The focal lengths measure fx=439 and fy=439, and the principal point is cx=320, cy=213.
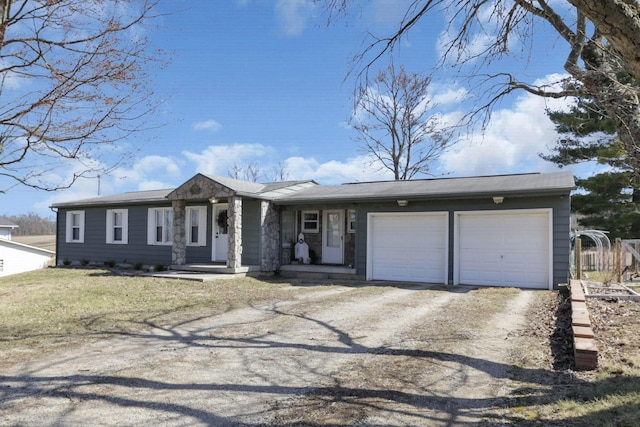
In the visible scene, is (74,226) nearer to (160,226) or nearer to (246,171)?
(160,226)

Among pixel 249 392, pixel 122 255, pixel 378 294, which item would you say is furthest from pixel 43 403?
pixel 122 255

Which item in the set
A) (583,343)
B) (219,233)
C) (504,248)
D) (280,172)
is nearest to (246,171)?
(280,172)

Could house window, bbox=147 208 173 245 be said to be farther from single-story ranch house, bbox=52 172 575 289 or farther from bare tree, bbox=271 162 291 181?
bare tree, bbox=271 162 291 181

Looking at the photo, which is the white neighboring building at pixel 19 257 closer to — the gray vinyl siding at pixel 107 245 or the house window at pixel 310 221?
the gray vinyl siding at pixel 107 245

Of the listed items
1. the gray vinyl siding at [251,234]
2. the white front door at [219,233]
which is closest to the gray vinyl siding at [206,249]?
the white front door at [219,233]

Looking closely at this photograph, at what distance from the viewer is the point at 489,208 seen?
11.7 meters

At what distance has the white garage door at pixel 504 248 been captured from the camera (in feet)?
36.2

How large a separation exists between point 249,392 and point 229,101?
458 inches

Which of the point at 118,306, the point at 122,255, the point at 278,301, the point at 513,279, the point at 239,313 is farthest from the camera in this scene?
the point at 122,255

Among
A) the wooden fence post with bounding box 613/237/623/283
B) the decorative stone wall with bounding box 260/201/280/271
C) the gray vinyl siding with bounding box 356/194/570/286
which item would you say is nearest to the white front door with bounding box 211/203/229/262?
the decorative stone wall with bounding box 260/201/280/271

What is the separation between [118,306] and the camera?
876 cm

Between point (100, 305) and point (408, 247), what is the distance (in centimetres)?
815

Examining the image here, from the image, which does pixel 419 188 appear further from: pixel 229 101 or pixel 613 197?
pixel 613 197

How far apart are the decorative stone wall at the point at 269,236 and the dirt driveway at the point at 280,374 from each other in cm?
672
